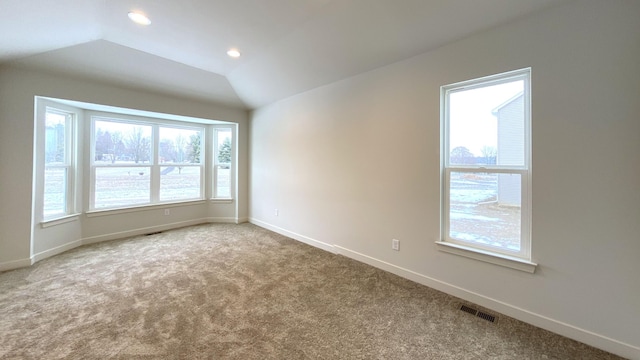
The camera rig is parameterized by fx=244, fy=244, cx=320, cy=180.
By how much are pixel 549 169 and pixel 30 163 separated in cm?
559

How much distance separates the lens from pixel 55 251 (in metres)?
3.51

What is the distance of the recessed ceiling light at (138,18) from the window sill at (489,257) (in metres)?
3.85

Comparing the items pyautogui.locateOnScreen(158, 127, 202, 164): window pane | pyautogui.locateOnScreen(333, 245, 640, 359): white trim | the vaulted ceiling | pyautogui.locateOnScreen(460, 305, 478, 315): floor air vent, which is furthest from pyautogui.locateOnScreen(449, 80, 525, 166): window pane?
pyautogui.locateOnScreen(158, 127, 202, 164): window pane

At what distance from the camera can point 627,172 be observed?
166 cm

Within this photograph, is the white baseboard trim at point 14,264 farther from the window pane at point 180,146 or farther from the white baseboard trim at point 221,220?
the white baseboard trim at point 221,220

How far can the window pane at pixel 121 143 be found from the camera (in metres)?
4.22

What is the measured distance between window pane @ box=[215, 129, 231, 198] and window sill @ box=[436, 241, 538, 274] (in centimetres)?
459

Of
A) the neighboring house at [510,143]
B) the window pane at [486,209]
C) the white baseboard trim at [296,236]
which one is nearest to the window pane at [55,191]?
the white baseboard trim at [296,236]

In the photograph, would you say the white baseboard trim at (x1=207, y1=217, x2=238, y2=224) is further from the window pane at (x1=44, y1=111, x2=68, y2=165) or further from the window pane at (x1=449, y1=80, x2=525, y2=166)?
the window pane at (x1=449, y1=80, x2=525, y2=166)

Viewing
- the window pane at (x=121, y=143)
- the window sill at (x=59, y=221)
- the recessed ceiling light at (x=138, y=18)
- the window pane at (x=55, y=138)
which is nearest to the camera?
the recessed ceiling light at (x=138, y=18)

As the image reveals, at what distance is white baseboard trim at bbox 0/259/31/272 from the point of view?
2935 mm

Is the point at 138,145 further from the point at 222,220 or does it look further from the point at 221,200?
the point at 222,220

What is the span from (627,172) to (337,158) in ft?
8.74

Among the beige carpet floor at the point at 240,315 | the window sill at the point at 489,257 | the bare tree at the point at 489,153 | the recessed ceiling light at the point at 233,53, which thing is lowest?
the beige carpet floor at the point at 240,315
